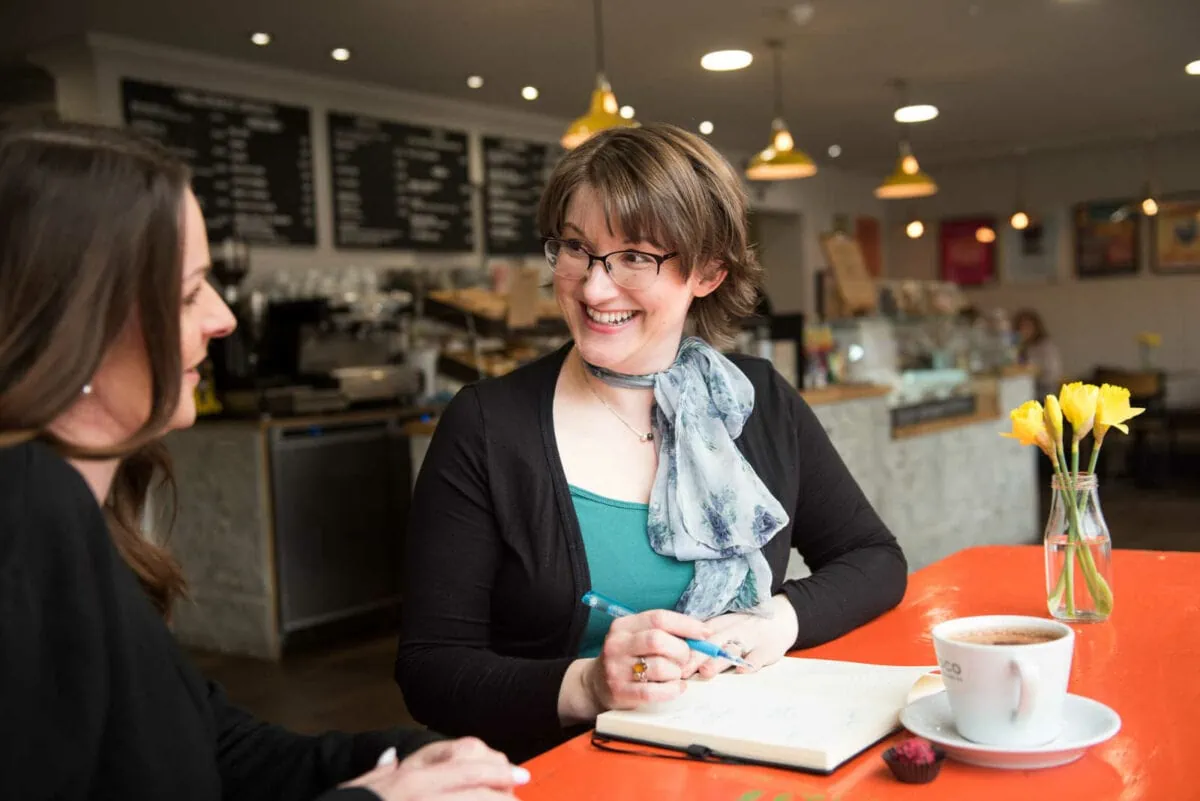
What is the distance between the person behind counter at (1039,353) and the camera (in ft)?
31.5

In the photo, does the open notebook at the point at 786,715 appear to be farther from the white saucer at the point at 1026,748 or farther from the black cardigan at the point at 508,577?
the black cardigan at the point at 508,577

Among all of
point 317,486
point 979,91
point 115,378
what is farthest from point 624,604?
point 979,91

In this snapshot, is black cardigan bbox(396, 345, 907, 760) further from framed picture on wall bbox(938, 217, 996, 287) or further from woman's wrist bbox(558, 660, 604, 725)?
framed picture on wall bbox(938, 217, 996, 287)

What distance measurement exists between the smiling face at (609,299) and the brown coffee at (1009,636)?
2.10 feet

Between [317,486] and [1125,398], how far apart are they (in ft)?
12.6

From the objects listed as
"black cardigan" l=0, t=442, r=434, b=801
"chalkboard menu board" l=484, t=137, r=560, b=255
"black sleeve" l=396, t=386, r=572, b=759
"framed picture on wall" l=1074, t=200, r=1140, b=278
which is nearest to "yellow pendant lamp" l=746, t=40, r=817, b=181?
"chalkboard menu board" l=484, t=137, r=560, b=255

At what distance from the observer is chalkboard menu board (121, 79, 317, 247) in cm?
591

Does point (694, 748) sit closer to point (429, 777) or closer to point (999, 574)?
point (429, 777)

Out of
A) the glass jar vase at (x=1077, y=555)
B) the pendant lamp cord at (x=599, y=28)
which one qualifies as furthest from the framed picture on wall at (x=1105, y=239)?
the glass jar vase at (x=1077, y=555)

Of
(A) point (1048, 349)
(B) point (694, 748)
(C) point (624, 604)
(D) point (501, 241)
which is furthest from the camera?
(A) point (1048, 349)

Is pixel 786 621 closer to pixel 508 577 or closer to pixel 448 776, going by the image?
pixel 508 577

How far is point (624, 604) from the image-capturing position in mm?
1475

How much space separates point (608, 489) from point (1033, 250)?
10917 mm

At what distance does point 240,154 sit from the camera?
6262 millimetres
